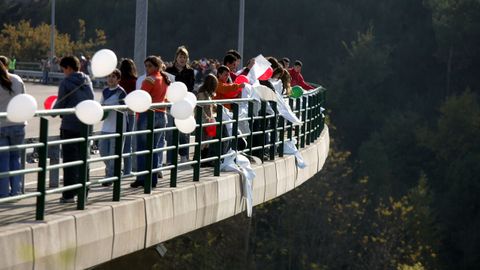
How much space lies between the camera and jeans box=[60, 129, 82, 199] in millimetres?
12531

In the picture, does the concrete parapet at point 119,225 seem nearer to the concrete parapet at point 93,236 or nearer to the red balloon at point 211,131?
the concrete parapet at point 93,236

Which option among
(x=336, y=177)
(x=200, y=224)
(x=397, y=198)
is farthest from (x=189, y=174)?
(x=397, y=198)

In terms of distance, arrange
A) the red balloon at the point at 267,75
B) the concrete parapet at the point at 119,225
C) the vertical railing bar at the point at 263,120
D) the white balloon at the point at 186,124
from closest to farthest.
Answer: the concrete parapet at the point at 119,225, the white balloon at the point at 186,124, the red balloon at the point at 267,75, the vertical railing bar at the point at 263,120

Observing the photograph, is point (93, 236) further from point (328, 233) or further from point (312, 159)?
point (328, 233)

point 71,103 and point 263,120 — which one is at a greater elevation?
point 71,103

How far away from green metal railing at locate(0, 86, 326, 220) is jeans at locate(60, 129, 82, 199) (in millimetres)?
121

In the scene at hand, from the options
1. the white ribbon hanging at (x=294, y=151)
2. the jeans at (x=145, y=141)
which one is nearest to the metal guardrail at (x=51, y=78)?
the white ribbon hanging at (x=294, y=151)

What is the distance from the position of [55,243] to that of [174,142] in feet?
12.8

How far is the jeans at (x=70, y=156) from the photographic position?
12.5 meters

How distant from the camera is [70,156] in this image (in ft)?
41.1

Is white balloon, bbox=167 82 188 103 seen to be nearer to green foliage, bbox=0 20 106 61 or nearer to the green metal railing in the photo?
the green metal railing

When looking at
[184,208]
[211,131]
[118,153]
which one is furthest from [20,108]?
[211,131]

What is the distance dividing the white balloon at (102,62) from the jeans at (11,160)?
3.48 ft

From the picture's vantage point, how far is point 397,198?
291 feet
